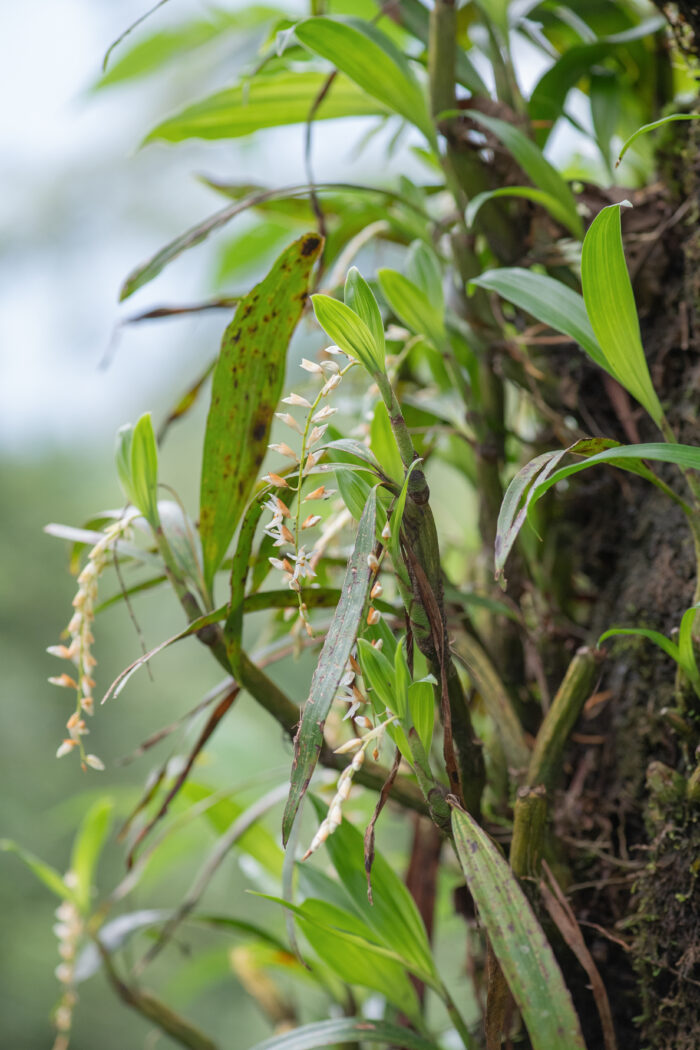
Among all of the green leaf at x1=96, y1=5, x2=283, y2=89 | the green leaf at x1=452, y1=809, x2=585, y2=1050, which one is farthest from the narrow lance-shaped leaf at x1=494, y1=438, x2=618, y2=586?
the green leaf at x1=96, y1=5, x2=283, y2=89

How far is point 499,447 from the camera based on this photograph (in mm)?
492

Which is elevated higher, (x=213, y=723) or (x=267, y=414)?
(x=267, y=414)

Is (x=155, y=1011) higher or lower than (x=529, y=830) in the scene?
lower

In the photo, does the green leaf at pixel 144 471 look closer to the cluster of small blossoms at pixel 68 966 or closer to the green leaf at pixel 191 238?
the green leaf at pixel 191 238

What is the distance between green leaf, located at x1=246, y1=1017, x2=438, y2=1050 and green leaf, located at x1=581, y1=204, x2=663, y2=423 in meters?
0.34

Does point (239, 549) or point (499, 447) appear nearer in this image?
point (239, 549)

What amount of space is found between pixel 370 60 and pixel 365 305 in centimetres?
23

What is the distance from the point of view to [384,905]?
38 centimetres

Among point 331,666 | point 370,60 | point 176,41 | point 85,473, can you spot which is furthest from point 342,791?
point 85,473

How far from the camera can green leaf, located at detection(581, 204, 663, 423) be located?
292mm

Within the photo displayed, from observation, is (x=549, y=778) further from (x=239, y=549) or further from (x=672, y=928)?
(x=239, y=549)

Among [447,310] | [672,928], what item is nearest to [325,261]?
[447,310]

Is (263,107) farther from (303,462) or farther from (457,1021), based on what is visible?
(457,1021)

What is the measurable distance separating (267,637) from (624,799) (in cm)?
29
